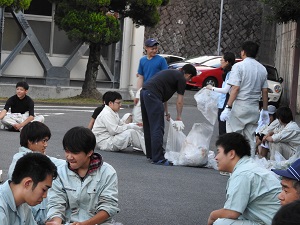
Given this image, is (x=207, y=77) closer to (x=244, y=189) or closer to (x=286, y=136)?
(x=286, y=136)

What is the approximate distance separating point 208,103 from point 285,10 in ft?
7.86

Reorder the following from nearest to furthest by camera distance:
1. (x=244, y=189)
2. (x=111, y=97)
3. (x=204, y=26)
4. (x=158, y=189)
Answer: (x=244, y=189), (x=158, y=189), (x=111, y=97), (x=204, y=26)

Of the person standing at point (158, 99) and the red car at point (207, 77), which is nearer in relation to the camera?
the person standing at point (158, 99)

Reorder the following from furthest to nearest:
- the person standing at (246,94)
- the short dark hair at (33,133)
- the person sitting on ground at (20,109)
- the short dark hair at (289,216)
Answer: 1. the person sitting on ground at (20,109)
2. the person standing at (246,94)
3. the short dark hair at (33,133)
4. the short dark hair at (289,216)

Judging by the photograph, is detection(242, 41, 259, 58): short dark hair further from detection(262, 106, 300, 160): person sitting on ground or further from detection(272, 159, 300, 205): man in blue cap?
detection(272, 159, 300, 205): man in blue cap

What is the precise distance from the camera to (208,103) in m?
13.6

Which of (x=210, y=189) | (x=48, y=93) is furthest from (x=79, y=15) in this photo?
(x=210, y=189)

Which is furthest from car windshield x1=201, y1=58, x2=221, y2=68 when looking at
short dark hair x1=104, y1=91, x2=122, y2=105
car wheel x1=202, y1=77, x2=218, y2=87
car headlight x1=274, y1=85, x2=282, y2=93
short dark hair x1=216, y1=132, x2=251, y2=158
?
short dark hair x1=216, y1=132, x2=251, y2=158

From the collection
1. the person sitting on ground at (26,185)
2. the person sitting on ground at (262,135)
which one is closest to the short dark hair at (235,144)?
the person sitting on ground at (26,185)

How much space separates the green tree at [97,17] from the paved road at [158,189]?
10.9 metres

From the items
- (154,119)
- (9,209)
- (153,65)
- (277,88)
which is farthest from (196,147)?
(277,88)

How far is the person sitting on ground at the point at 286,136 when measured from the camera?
1269 cm

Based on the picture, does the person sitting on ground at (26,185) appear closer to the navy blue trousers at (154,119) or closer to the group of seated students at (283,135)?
the group of seated students at (283,135)

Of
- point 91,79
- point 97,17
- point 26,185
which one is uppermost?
point 97,17
